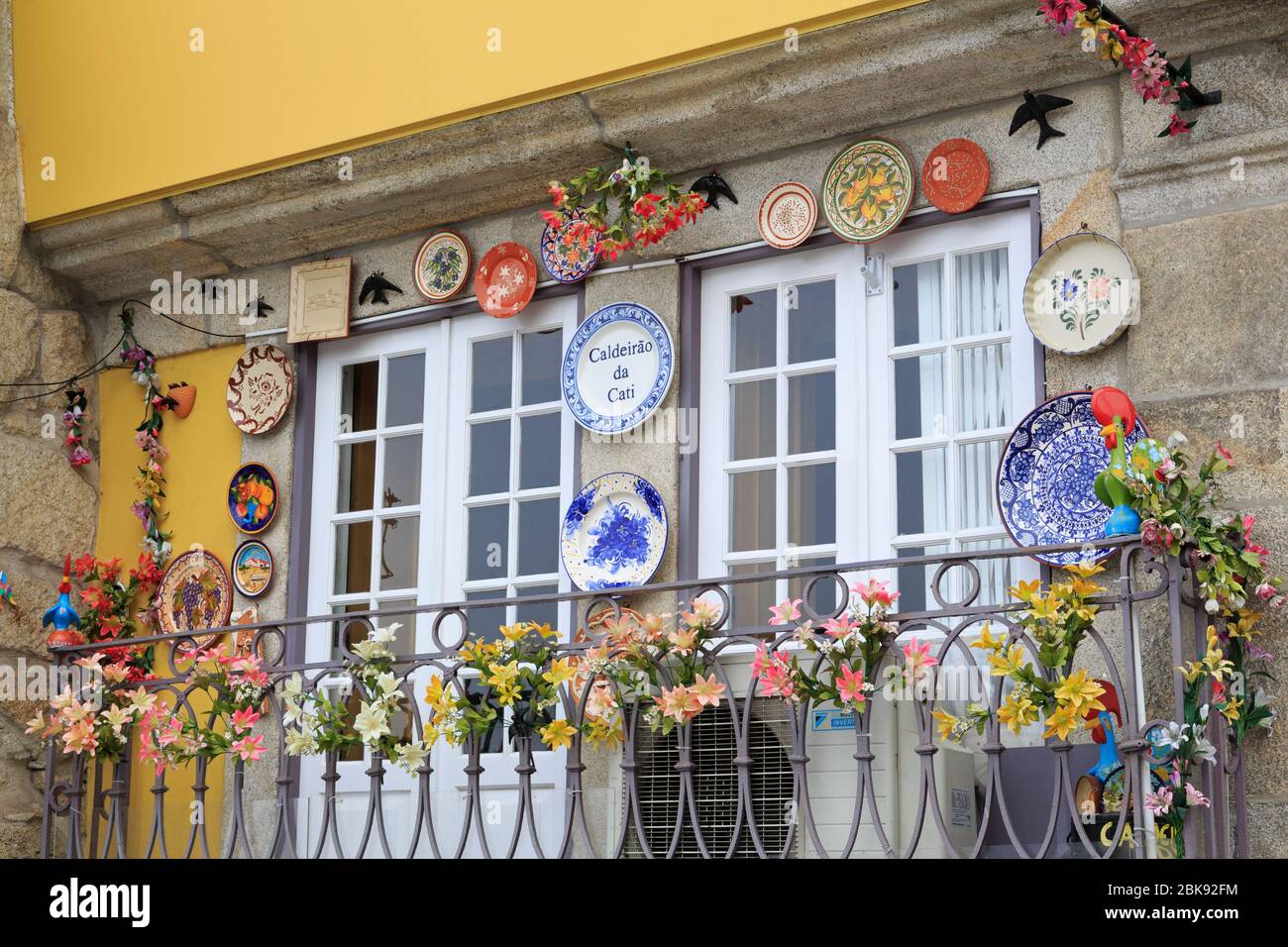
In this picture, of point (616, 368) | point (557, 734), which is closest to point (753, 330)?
point (616, 368)

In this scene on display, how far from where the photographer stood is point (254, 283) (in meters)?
7.09

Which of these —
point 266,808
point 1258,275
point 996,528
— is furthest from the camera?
point 266,808

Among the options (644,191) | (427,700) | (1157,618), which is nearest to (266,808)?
(427,700)

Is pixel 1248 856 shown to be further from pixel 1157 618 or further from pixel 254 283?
pixel 254 283

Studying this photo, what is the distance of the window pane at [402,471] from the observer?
21.8 feet

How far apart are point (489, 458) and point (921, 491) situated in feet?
5.61

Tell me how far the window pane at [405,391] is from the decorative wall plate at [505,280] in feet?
1.41

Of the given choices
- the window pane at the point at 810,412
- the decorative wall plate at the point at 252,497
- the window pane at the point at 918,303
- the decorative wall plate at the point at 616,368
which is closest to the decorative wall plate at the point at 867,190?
the window pane at the point at 918,303

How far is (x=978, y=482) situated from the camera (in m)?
5.49

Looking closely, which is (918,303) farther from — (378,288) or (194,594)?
(194,594)

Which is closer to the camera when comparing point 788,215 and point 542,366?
point 788,215

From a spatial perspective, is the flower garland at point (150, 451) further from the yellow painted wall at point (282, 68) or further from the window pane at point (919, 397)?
the window pane at point (919, 397)

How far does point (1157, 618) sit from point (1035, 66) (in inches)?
68.4

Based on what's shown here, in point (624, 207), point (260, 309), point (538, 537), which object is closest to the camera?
point (624, 207)
